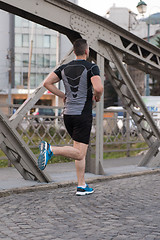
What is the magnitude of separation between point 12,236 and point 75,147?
82.6 inches

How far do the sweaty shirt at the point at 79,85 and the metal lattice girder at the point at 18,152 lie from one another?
2.95 feet

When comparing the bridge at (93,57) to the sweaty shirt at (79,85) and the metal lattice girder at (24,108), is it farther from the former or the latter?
the sweaty shirt at (79,85)

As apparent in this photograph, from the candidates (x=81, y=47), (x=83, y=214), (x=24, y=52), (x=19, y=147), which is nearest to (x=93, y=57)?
(x=81, y=47)

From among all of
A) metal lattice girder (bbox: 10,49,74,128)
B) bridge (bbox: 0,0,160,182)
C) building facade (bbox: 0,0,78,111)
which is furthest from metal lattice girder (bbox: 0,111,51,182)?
building facade (bbox: 0,0,78,111)

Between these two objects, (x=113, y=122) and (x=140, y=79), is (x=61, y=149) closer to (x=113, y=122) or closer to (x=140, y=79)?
(x=113, y=122)

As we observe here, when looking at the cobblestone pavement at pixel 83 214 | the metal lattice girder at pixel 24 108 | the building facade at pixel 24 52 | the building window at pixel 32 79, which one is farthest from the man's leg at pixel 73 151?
the building window at pixel 32 79

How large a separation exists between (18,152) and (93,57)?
96.7 inches

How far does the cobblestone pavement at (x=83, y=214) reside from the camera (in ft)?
12.2

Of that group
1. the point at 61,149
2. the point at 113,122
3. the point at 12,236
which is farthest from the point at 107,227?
the point at 113,122

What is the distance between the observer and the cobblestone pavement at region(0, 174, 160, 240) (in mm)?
3719

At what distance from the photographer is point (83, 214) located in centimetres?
449

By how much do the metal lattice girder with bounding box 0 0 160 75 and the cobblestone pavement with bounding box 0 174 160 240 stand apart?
2622 mm

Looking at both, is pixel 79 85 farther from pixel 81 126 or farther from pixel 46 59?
pixel 46 59

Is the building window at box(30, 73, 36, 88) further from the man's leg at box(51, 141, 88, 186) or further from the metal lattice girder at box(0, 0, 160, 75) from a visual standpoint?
the man's leg at box(51, 141, 88, 186)
